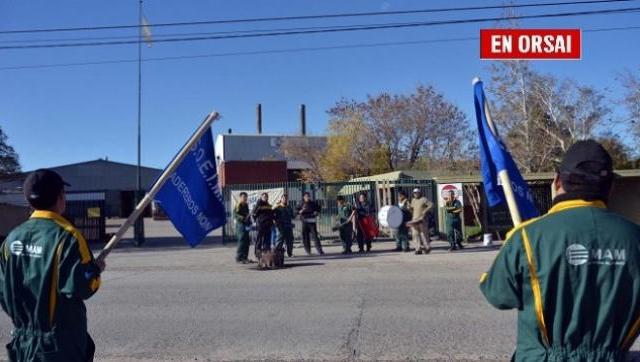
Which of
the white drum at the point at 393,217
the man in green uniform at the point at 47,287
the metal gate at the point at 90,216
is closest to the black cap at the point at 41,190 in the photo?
the man in green uniform at the point at 47,287

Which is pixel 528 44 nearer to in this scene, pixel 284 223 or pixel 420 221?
pixel 420 221

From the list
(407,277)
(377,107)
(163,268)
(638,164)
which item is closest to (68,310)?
(407,277)

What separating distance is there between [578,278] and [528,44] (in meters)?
13.5

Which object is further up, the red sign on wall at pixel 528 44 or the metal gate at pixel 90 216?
the red sign on wall at pixel 528 44

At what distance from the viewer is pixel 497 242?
752 inches

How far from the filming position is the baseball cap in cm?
239

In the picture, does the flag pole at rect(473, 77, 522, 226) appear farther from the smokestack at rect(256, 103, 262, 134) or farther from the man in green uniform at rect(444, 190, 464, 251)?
the smokestack at rect(256, 103, 262, 134)

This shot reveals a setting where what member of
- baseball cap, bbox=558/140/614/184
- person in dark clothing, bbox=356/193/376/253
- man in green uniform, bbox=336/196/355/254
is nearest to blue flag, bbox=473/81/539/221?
baseball cap, bbox=558/140/614/184

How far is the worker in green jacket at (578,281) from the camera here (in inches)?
89.4

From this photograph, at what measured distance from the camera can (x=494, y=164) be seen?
3588 millimetres

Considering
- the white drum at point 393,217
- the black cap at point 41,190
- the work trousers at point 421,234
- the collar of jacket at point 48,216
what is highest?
A: the black cap at point 41,190

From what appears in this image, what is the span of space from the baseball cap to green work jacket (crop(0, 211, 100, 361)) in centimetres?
229

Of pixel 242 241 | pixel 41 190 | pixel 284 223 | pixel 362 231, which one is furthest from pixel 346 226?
pixel 41 190

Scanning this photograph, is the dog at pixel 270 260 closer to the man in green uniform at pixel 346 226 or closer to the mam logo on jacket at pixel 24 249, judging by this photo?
the man in green uniform at pixel 346 226
